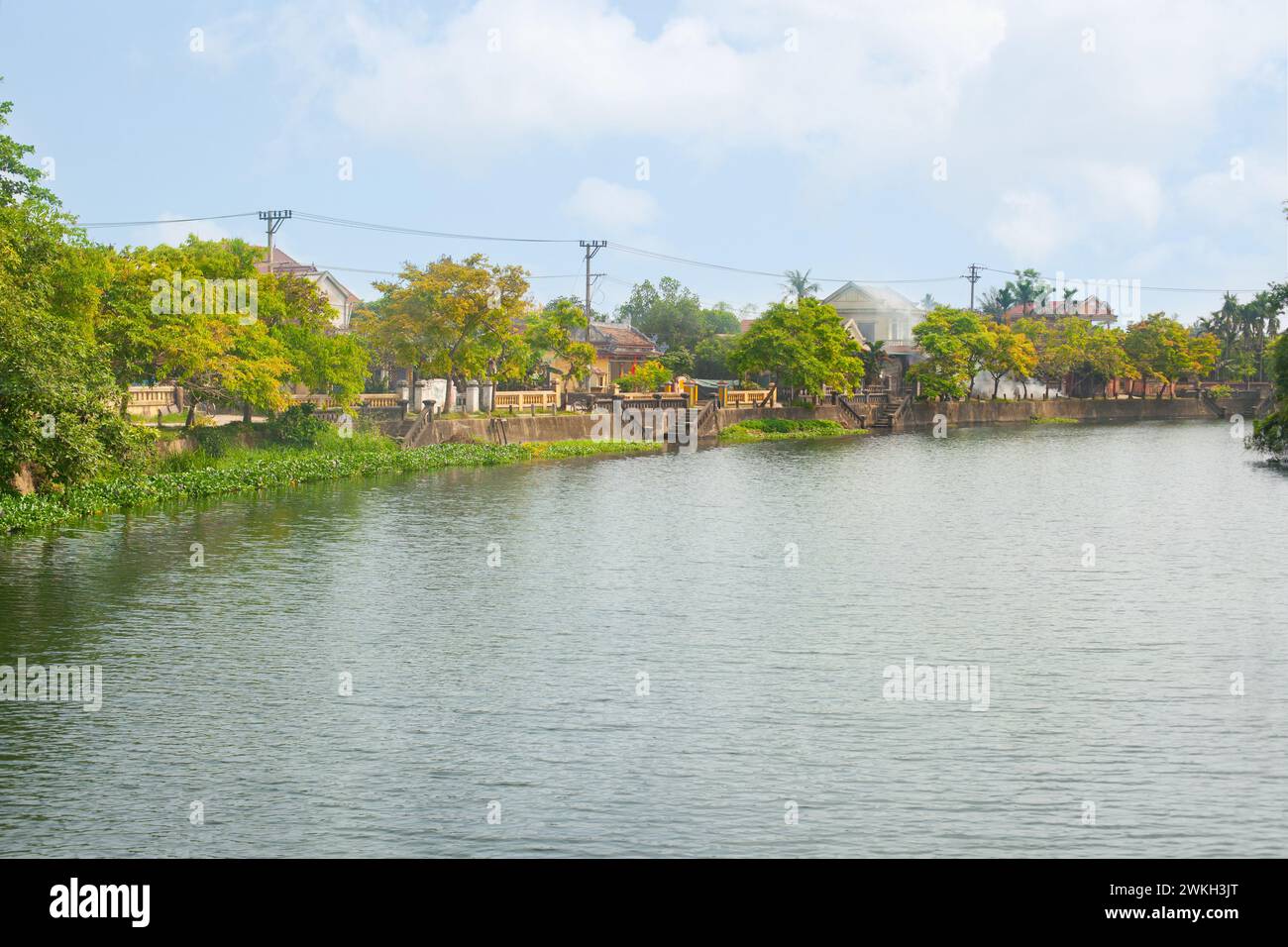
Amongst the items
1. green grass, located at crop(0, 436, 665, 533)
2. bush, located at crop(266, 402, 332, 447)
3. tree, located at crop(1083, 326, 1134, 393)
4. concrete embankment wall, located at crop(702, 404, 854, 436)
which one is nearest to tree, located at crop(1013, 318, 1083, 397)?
tree, located at crop(1083, 326, 1134, 393)

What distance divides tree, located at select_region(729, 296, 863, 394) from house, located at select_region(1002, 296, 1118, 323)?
62.8m

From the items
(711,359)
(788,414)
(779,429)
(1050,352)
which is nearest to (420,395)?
(779,429)

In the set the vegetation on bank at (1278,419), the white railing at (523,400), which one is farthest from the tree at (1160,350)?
the white railing at (523,400)

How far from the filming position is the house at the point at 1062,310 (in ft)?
496

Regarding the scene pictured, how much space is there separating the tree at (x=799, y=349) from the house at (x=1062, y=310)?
6282cm

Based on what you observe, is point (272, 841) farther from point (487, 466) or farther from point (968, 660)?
point (487, 466)

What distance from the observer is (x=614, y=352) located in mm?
102688

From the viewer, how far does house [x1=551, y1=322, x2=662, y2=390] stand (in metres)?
101

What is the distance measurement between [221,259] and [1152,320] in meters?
105

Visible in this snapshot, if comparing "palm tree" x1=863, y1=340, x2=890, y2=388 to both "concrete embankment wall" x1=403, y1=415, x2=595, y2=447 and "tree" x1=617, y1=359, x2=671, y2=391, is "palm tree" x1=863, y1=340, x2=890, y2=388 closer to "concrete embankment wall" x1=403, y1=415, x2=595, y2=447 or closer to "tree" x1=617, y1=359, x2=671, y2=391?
"tree" x1=617, y1=359, x2=671, y2=391

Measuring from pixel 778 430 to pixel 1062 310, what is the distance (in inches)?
3607

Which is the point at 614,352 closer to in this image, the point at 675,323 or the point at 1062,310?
the point at 675,323
